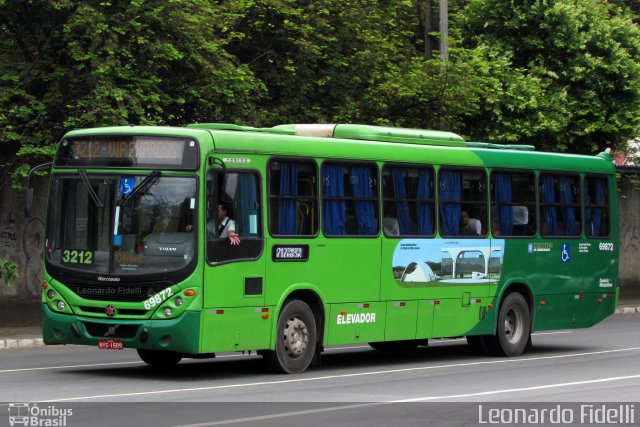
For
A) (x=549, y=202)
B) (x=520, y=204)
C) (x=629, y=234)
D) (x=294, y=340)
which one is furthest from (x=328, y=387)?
(x=629, y=234)

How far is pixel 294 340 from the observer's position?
15.7 meters

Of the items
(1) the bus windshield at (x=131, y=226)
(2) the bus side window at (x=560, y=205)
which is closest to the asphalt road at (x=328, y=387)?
(1) the bus windshield at (x=131, y=226)

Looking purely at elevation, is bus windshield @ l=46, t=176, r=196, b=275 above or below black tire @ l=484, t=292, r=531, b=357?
above

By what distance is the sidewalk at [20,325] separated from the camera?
67.5ft

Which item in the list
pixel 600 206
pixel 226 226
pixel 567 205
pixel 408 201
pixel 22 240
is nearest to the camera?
pixel 226 226

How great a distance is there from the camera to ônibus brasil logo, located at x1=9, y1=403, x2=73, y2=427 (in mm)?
10578

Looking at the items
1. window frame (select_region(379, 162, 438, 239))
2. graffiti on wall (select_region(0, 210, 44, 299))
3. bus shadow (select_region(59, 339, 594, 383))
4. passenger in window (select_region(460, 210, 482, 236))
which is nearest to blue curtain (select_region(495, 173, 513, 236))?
passenger in window (select_region(460, 210, 482, 236))

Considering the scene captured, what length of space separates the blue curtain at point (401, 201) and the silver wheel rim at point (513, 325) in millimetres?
2857

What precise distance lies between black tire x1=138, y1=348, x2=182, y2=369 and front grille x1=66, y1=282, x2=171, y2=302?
4.97ft

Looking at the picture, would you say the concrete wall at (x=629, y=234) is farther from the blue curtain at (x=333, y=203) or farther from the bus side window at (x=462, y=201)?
the blue curtain at (x=333, y=203)

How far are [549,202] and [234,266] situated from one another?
7172 mm

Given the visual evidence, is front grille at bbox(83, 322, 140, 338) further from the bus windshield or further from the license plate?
the bus windshield

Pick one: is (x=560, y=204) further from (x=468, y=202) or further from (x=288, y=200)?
(x=288, y=200)

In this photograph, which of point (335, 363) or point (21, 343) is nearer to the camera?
point (335, 363)
